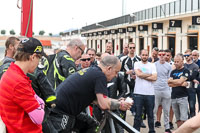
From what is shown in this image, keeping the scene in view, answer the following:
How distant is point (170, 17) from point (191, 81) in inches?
1037

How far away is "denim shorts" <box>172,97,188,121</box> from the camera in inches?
343

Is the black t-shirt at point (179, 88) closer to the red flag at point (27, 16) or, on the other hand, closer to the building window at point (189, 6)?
the red flag at point (27, 16)

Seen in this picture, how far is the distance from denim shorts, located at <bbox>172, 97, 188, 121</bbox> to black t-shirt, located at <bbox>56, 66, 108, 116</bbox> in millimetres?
4740

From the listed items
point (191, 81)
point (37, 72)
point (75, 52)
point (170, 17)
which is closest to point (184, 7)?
point (170, 17)

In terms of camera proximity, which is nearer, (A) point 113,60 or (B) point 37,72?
(B) point 37,72

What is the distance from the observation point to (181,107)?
28.8 feet

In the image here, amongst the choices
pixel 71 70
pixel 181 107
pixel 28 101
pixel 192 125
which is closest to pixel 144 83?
pixel 181 107

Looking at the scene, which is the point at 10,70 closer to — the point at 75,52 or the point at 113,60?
the point at 113,60

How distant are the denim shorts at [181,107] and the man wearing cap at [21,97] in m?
6.05

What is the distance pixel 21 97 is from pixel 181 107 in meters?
6.44

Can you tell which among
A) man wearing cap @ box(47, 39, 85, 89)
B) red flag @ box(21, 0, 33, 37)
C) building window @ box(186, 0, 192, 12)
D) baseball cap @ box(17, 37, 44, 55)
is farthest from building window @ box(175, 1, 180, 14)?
baseball cap @ box(17, 37, 44, 55)

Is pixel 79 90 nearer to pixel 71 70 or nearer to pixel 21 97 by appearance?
pixel 71 70

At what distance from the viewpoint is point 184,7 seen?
3453 cm

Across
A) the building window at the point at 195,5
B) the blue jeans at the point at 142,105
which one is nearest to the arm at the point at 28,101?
the blue jeans at the point at 142,105
